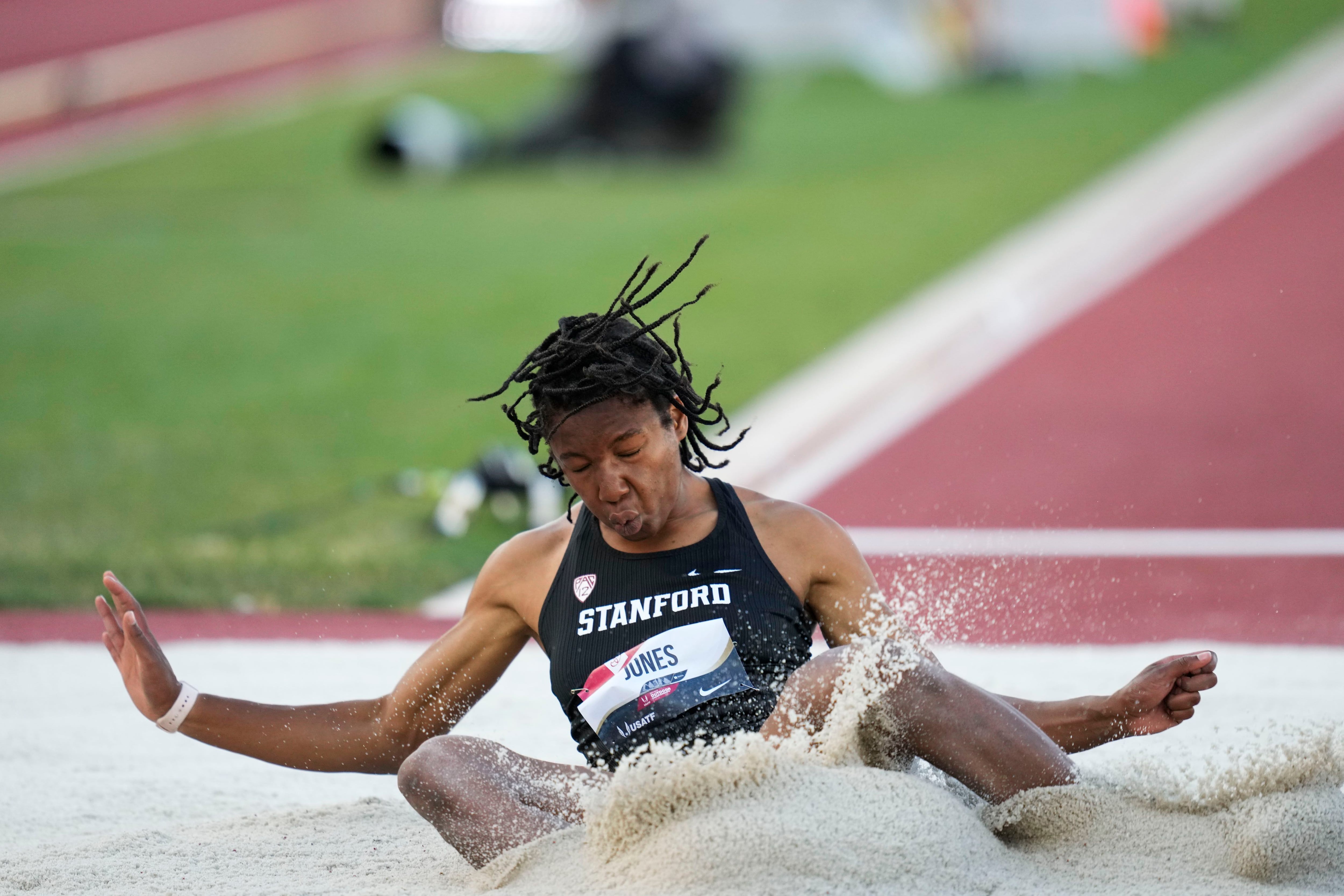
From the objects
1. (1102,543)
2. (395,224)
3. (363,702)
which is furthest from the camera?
(395,224)

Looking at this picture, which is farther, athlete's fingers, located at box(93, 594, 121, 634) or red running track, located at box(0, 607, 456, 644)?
red running track, located at box(0, 607, 456, 644)

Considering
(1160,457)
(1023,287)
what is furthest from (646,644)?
(1023,287)

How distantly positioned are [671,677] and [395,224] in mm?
10143

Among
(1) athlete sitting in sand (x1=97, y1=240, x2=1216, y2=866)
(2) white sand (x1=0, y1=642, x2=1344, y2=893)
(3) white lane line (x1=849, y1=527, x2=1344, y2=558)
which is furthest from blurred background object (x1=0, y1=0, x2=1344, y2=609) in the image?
(1) athlete sitting in sand (x1=97, y1=240, x2=1216, y2=866)

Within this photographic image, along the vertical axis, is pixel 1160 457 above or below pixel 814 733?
above

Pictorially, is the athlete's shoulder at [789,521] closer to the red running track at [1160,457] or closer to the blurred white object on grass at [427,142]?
the red running track at [1160,457]

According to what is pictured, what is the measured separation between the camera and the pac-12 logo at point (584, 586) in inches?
105

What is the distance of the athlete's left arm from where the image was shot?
8.59ft

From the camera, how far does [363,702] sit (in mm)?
2928

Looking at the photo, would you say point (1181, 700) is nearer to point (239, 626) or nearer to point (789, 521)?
point (789, 521)

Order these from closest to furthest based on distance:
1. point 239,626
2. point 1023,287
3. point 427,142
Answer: point 239,626, point 1023,287, point 427,142

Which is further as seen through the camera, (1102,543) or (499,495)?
(499,495)

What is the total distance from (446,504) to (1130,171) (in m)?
7.46

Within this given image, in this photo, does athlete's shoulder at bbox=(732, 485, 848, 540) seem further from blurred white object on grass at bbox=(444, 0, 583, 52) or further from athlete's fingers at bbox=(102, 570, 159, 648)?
blurred white object on grass at bbox=(444, 0, 583, 52)
